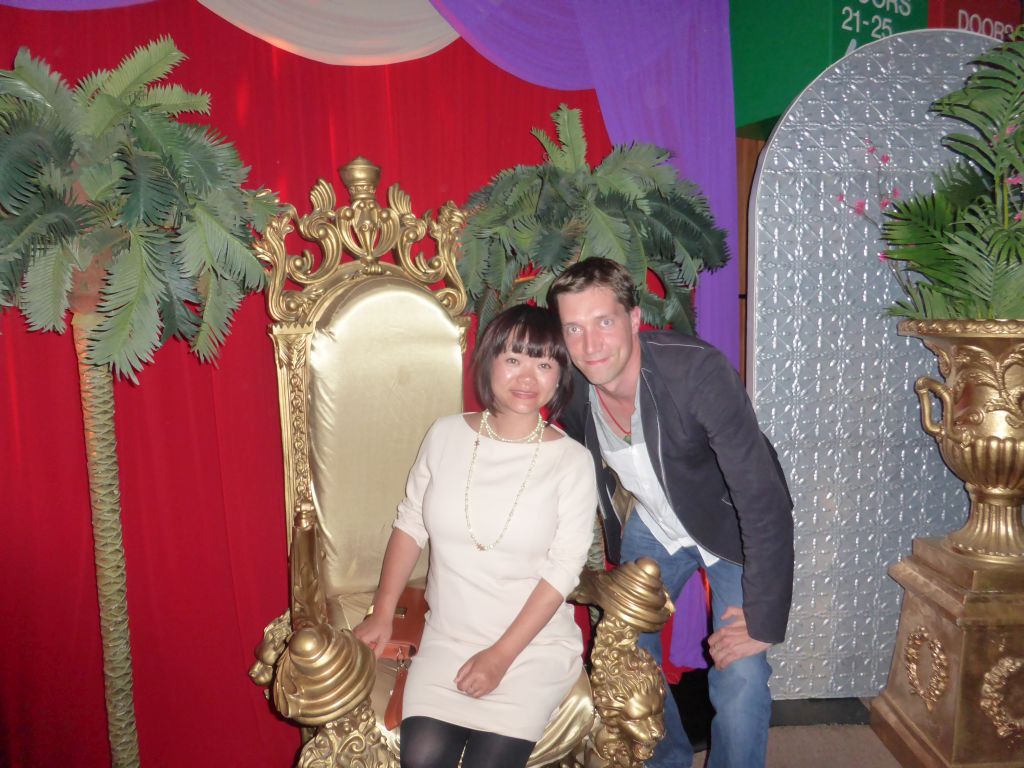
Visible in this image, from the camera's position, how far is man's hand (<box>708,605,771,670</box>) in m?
1.68

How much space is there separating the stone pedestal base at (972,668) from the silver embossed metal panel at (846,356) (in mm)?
296

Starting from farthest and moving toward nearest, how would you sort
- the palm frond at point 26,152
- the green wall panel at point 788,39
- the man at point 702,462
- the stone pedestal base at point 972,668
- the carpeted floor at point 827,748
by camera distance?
1. the green wall panel at point 788,39
2. the carpeted floor at point 827,748
3. the stone pedestal base at point 972,668
4. the man at point 702,462
5. the palm frond at point 26,152

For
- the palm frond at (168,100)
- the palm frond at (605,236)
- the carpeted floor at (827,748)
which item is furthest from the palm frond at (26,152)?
the carpeted floor at (827,748)

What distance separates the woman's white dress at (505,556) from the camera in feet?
4.89

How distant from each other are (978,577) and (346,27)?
8.40 feet

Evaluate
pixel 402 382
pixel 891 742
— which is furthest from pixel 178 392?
pixel 891 742

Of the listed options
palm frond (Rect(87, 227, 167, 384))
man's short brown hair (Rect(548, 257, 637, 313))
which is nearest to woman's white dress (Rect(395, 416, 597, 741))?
man's short brown hair (Rect(548, 257, 637, 313))

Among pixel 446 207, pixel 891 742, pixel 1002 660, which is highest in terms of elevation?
pixel 446 207

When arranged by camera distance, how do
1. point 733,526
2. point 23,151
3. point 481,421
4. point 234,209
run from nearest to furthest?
point 23,151
point 234,209
point 481,421
point 733,526

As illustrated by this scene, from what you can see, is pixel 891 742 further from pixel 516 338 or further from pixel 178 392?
pixel 178 392

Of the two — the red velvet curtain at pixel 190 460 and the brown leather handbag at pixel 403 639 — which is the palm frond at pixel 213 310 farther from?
the brown leather handbag at pixel 403 639

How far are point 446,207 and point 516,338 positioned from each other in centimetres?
60

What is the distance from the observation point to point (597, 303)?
1609mm

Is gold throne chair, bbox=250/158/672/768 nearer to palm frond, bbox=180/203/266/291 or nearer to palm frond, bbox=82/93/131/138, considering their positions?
palm frond, bbox=180/203/266/291
